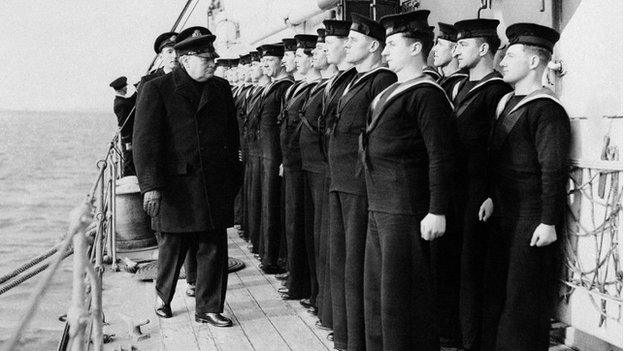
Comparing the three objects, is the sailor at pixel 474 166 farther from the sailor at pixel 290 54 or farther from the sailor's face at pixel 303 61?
the sailor at pixel 290 54

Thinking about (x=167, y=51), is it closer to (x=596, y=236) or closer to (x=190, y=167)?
(x=190, y=167)

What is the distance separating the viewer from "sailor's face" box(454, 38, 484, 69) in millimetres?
3799

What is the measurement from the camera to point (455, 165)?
3.11 m

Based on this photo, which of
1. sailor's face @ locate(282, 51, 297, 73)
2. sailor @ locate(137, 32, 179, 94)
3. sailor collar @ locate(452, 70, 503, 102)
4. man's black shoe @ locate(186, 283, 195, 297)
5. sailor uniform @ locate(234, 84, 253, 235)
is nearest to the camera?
sailor collar @ locate(452, 70, 503, 102)

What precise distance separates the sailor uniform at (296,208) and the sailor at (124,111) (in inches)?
140

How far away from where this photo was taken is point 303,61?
5.16 metres

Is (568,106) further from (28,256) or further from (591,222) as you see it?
(28,256)

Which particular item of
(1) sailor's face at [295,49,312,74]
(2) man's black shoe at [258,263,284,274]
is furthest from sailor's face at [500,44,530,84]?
(2) man's black shoe at [258,263,284,274]

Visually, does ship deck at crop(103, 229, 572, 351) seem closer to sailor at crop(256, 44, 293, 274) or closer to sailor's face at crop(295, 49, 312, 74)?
sailor at crop(256, 44, 293, 274)

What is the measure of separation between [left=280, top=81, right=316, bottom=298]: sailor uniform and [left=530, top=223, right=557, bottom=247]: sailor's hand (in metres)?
2.14

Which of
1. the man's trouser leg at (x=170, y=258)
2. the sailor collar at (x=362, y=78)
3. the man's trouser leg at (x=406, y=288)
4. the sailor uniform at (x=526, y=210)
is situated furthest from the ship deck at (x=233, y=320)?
the sailor collar at (x=362, y=78)

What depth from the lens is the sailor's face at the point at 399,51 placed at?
3.27 metres

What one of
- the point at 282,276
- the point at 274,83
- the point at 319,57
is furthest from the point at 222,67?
the point at 319,57

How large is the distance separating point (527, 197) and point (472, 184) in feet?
1.40
